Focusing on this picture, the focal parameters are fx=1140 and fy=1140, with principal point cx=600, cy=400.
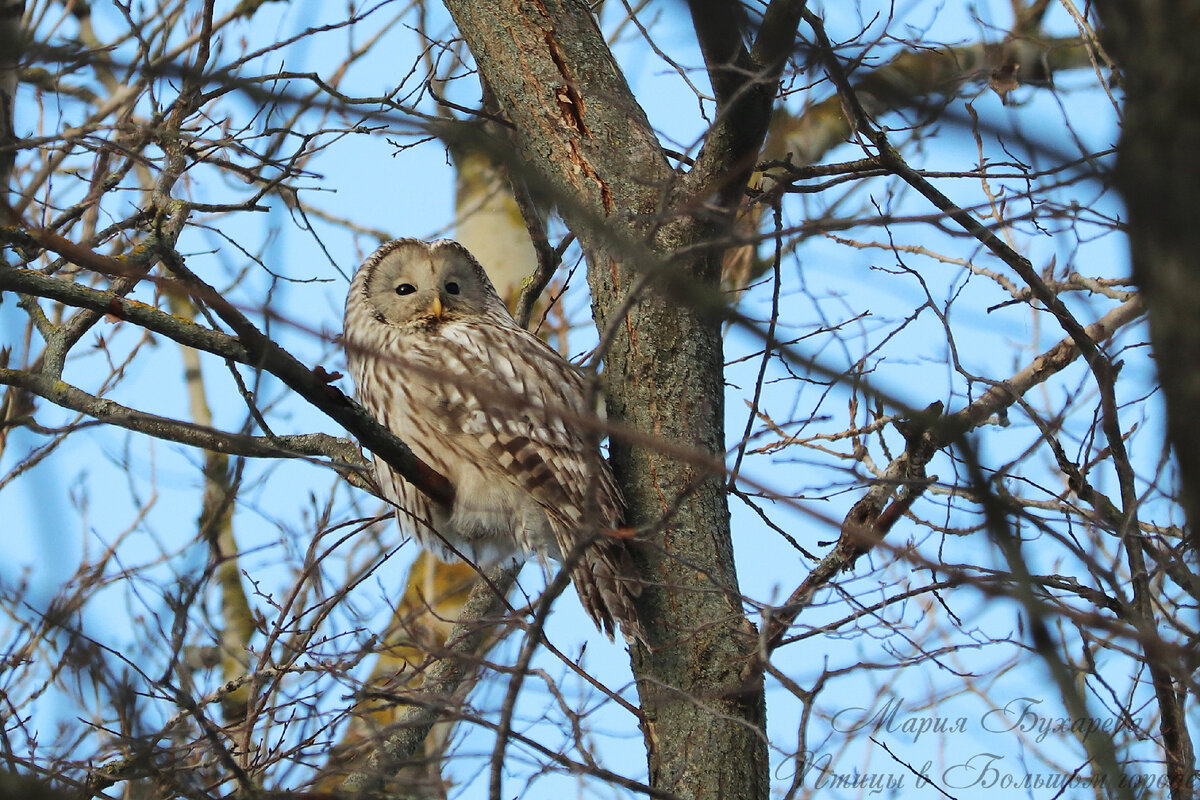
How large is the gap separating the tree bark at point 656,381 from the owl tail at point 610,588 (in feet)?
0.17

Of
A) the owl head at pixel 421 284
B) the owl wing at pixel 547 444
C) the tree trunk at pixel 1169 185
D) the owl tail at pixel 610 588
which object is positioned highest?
the owl head at pixel 421 284

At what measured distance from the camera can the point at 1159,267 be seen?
112 cm

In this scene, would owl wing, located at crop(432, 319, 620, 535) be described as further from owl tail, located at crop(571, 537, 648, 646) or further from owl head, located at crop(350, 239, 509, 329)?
owl head, located at crop(350, 239, 509, 329)

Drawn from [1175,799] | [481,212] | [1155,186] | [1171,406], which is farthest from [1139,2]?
[481,212]

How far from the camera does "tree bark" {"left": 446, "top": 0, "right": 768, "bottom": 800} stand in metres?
3.24

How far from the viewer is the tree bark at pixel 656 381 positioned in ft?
10.6

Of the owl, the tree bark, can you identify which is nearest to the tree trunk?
the tree bark

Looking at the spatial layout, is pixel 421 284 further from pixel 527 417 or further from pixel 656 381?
pixel 656 381

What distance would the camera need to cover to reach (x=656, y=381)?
145 inches

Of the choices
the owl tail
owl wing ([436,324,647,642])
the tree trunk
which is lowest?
the tree trunk

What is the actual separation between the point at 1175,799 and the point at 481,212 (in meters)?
6.98

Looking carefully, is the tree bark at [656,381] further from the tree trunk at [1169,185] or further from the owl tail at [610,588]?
the tree trunk at [1169,185]

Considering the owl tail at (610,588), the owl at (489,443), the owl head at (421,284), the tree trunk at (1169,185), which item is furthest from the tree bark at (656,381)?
the tree trunk at (1169,185)

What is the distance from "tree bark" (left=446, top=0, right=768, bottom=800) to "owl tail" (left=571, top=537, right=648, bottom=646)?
0.05 meters
